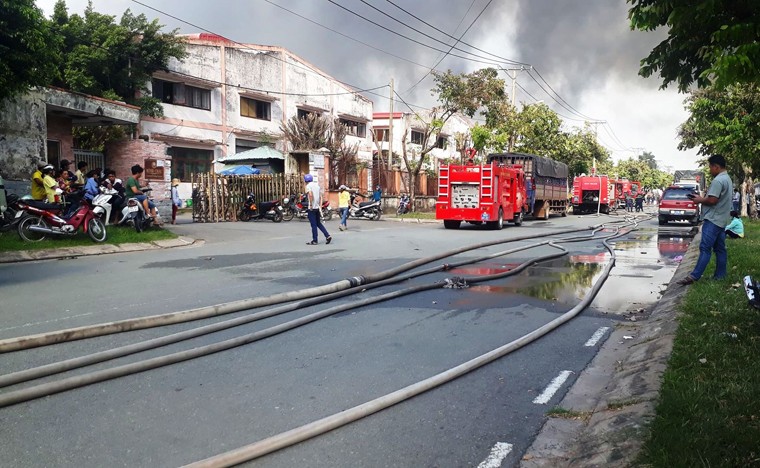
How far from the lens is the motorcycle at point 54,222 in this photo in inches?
496

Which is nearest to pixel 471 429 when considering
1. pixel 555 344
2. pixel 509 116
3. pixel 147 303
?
pixel 555 344

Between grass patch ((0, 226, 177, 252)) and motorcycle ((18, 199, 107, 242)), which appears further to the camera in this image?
motorcycle ((18, 199, 107, 242))

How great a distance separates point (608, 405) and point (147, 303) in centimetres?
542

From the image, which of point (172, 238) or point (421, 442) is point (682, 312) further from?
point (172, 238)

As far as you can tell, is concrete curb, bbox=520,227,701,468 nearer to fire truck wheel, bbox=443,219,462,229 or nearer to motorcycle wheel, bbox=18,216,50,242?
motorcycle wheel, bbox=18,216,50,242

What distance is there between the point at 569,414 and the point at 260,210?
2053cm

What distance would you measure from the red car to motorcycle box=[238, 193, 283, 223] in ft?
55.2

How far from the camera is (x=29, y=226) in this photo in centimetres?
1262

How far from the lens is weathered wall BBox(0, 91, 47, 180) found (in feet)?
47.0

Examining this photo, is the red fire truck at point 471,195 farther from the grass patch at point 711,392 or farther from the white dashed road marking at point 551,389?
the white dashed road marking at point 551,389

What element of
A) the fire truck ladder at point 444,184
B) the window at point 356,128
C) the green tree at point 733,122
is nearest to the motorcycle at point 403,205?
the fire truck ladder at point 444,184

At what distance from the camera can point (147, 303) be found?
7273 millimetres

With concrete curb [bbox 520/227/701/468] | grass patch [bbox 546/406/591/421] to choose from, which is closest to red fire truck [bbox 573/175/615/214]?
concrete curb [bbox 520/227/701/468]

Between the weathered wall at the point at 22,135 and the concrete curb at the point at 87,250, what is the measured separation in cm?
349
